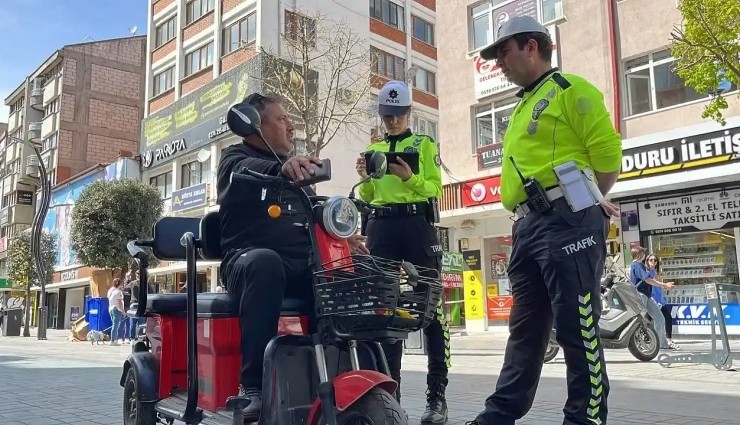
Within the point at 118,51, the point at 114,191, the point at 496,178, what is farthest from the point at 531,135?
the point at 118,51

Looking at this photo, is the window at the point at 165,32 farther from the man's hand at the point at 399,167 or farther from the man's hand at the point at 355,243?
the man's hand at the point at 355,243

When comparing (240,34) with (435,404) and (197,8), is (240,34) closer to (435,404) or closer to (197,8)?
(197,8)

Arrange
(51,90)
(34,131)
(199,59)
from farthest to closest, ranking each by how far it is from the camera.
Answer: (51,90) < (34,131) < (199,59)

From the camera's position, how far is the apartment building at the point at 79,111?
46.4m

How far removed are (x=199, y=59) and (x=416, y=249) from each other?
29807mm

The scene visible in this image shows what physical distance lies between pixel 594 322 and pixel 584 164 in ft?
2.50

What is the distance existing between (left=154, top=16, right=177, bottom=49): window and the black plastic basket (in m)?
34.3

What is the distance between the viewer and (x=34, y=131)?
47594 mm

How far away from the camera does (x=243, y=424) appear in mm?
2904

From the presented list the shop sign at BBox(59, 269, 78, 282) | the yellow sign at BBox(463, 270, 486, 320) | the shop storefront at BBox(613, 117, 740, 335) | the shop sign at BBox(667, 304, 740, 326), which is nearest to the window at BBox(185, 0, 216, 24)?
the shop sign at BBox(59, 269, 78, 282)

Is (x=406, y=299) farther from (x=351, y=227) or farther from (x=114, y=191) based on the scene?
(x=114, y=191)

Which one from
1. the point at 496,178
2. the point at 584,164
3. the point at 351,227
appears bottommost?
the point at 351,227

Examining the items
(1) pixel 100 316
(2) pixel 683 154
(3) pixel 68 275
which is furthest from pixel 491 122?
(3) pixel 68 275

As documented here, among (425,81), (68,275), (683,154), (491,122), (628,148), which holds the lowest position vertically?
(68,275)
